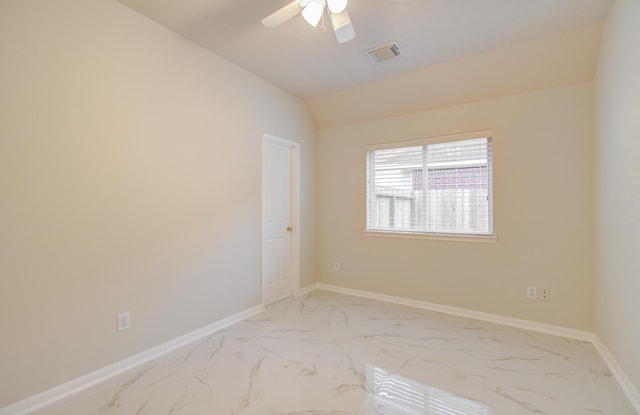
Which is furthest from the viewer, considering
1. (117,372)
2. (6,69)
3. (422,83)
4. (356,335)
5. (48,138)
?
(422,83)

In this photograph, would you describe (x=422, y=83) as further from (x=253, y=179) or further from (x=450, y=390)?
(x=450, y=390)

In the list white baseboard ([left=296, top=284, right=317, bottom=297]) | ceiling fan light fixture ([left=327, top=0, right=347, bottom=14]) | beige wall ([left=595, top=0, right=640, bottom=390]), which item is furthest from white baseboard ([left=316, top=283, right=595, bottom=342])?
ceiling fan light fixture ([left=327, top=0, right=347, bottom=14])

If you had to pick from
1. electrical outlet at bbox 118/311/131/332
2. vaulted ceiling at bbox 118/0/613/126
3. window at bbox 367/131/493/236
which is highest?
vaulted ceiling at bbox 118/0/613/126

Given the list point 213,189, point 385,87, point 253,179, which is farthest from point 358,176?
point 213,189

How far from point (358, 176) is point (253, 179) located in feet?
4.85

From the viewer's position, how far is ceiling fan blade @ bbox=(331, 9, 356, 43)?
78.3 inches

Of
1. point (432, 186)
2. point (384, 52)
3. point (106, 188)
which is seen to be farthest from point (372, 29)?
point (106, 188)

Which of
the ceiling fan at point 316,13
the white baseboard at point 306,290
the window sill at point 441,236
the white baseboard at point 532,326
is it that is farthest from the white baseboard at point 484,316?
the ceiling fan at point 316,13

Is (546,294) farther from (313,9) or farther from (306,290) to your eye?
(313,9)

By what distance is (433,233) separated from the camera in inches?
139

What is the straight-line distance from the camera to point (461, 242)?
3338 mm

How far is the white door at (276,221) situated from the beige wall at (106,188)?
475 millimetres

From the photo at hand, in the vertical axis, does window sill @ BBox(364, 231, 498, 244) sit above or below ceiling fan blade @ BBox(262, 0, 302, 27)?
below

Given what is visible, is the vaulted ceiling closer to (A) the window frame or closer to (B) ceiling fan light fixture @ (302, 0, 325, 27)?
(B) ceiling fan light fixture @ (302, 0, 325, 27)
